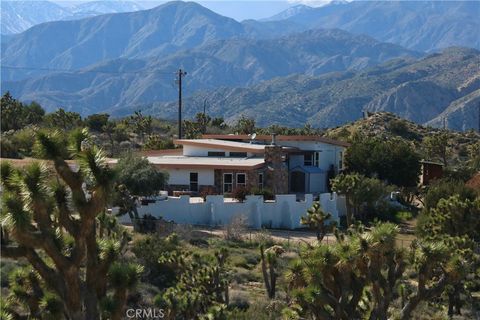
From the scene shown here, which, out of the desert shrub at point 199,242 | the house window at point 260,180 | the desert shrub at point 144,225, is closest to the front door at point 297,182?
the house window at point 260,180

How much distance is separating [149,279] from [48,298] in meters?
12.9

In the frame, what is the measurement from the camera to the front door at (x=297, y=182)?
4744cm

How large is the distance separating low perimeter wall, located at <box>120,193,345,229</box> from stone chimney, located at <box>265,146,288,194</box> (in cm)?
407

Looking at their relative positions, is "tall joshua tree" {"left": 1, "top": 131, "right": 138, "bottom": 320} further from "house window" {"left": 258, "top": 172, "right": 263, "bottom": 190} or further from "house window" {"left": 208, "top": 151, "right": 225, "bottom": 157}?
"house window" {"left": 208, "top": 151, "right": 225, "bottom": 157}

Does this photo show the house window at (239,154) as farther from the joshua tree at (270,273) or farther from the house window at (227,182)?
the joshua tree at (270,273)

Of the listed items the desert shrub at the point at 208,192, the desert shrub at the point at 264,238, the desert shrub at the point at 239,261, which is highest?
the desert shrub at the point at 208,192

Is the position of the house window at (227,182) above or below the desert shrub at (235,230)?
above

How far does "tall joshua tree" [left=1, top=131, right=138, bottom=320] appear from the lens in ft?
35.9

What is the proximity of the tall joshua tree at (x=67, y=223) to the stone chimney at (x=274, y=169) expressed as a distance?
98.3 feet

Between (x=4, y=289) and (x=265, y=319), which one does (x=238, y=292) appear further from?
(x=4, y=289)

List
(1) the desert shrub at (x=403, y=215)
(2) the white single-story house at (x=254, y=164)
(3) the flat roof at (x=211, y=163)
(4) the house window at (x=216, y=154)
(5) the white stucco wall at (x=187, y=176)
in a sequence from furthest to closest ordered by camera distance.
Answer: (4) the house window at (x=216, y=154)
(1) the desert shrub at (x=403, y=215)
(5) the white stucco wall at (x=187, y=176)
(2) the white single-story house at (x=254, y=164)
(3) the flat roof at (x=211, y=163)

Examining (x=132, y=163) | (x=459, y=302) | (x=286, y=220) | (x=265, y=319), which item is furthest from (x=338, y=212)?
(x=265, y=319)

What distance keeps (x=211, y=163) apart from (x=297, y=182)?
8.09 metres

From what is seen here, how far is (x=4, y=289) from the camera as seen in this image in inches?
839
